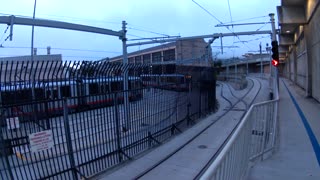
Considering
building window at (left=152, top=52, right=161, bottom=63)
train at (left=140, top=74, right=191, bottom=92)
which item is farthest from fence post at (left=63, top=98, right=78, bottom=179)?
building window at (left=152, top=52, right=161, bottom=63)

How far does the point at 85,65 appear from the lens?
31.8 ft

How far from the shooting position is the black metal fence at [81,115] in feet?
25.0

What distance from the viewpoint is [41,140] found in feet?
24.5

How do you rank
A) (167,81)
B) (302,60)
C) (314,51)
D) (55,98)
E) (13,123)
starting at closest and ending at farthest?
(13,123) → (55,98) → (167,81) → (314,51) → (302,60)

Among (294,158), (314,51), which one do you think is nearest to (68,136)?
(294,158)

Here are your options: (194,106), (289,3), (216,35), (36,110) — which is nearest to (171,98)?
(194,106)

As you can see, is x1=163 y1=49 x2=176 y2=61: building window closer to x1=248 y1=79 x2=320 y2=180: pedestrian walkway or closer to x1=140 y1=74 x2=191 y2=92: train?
x1=140 y1=74 x2=191 y2=92: train

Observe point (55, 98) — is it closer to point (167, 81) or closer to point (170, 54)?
point (167, 81)

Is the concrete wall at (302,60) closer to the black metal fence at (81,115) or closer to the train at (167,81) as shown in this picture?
the train at (167,81)

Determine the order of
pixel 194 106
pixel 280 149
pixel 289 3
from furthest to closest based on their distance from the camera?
pixel 289 3 → pixel 194 106 → pixel 280 149

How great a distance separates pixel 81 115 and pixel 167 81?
611cm

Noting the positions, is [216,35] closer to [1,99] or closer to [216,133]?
[216,133]

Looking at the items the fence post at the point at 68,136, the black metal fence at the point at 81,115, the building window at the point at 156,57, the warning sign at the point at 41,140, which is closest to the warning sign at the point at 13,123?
the black metal fence at the point at 81,115

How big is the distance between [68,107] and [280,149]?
536 centimetres
